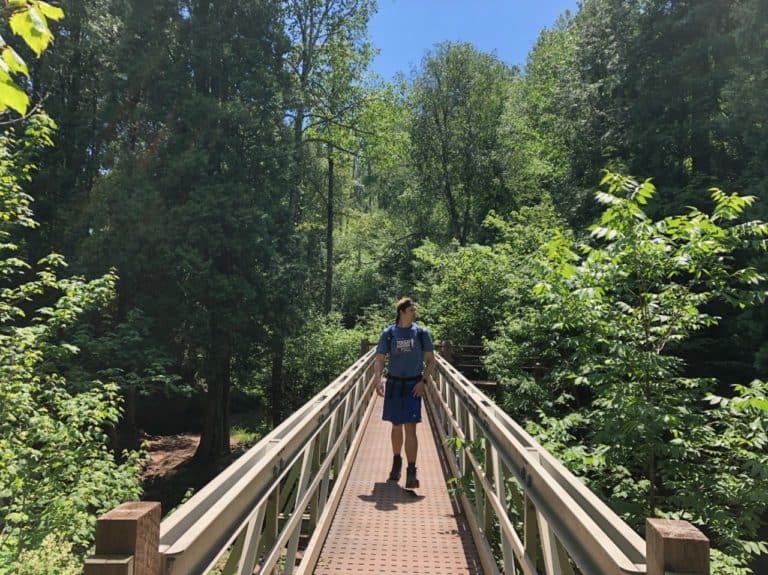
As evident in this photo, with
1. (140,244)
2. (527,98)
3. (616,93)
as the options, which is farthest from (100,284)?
(527,98)

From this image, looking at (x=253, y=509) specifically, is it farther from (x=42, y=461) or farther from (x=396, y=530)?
(x=42, y=461)

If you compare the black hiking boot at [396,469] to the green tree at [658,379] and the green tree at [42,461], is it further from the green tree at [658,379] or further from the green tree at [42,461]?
the green tree at [42,461]

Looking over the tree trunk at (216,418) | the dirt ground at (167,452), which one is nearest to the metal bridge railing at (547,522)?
the tree trunk at (216,418)

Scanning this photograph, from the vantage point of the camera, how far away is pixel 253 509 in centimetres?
215

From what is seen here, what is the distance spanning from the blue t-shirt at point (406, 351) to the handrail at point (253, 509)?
120 cm

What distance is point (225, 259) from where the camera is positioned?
677 inches

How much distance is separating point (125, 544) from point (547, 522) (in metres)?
1.51

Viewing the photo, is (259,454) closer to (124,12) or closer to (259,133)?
(259,133)

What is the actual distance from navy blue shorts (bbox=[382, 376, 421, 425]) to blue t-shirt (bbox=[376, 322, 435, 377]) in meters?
0.10

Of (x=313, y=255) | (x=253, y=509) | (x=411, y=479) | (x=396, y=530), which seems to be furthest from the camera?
(x=313, y=255)

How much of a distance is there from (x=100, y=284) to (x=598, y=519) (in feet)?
31.7

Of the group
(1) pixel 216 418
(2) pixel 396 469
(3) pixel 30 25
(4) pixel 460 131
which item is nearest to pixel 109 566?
(3) pixel 30 25

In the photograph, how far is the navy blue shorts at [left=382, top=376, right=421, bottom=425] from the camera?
5.36 metres

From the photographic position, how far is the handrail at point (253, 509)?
63.2 inches
